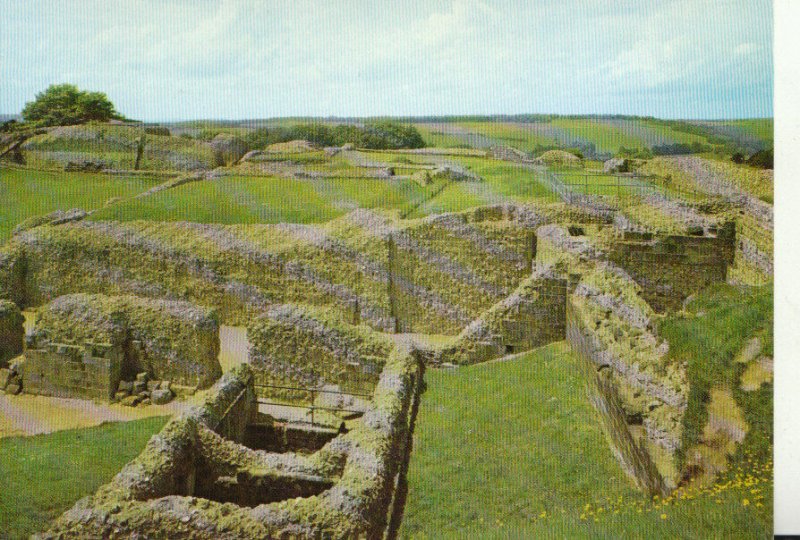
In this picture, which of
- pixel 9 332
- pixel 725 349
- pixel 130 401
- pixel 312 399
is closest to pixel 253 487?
pixel 312 399

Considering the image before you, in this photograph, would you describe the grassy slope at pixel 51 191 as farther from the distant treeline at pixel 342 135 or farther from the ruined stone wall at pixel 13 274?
the distant treeline at pixel 342 135

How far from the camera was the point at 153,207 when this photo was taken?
44.3 ft

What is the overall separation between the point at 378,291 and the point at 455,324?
160 centimetres

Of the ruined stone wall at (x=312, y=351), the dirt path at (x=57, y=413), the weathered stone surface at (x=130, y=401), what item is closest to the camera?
the ruined stone wall at (x=312, y=351)

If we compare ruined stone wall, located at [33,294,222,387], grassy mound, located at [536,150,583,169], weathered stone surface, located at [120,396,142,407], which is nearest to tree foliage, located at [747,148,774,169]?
grassy mound, located at [536,150,583,169]

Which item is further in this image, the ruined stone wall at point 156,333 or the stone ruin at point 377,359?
the ruined stone wall at point 156,333

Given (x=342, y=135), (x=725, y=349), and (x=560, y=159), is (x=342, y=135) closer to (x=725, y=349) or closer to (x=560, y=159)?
(x=560, y=159)

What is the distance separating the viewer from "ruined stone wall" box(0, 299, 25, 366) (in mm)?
11938

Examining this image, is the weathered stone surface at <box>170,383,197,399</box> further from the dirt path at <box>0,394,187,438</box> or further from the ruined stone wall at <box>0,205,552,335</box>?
the ruined stone wall at <box>0,205,552,335</box>

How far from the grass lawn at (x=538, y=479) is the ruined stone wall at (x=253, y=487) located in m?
0.40

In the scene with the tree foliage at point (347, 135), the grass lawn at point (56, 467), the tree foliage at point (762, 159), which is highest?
the tree foliage at point (347, 135)

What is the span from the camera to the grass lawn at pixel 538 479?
6.20 m

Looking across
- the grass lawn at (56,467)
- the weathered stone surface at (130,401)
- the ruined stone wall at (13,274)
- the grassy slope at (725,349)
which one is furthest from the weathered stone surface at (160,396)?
the grassy slope at (725,349)

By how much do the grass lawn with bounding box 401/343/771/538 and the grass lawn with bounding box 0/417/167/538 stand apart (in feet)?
12.8
